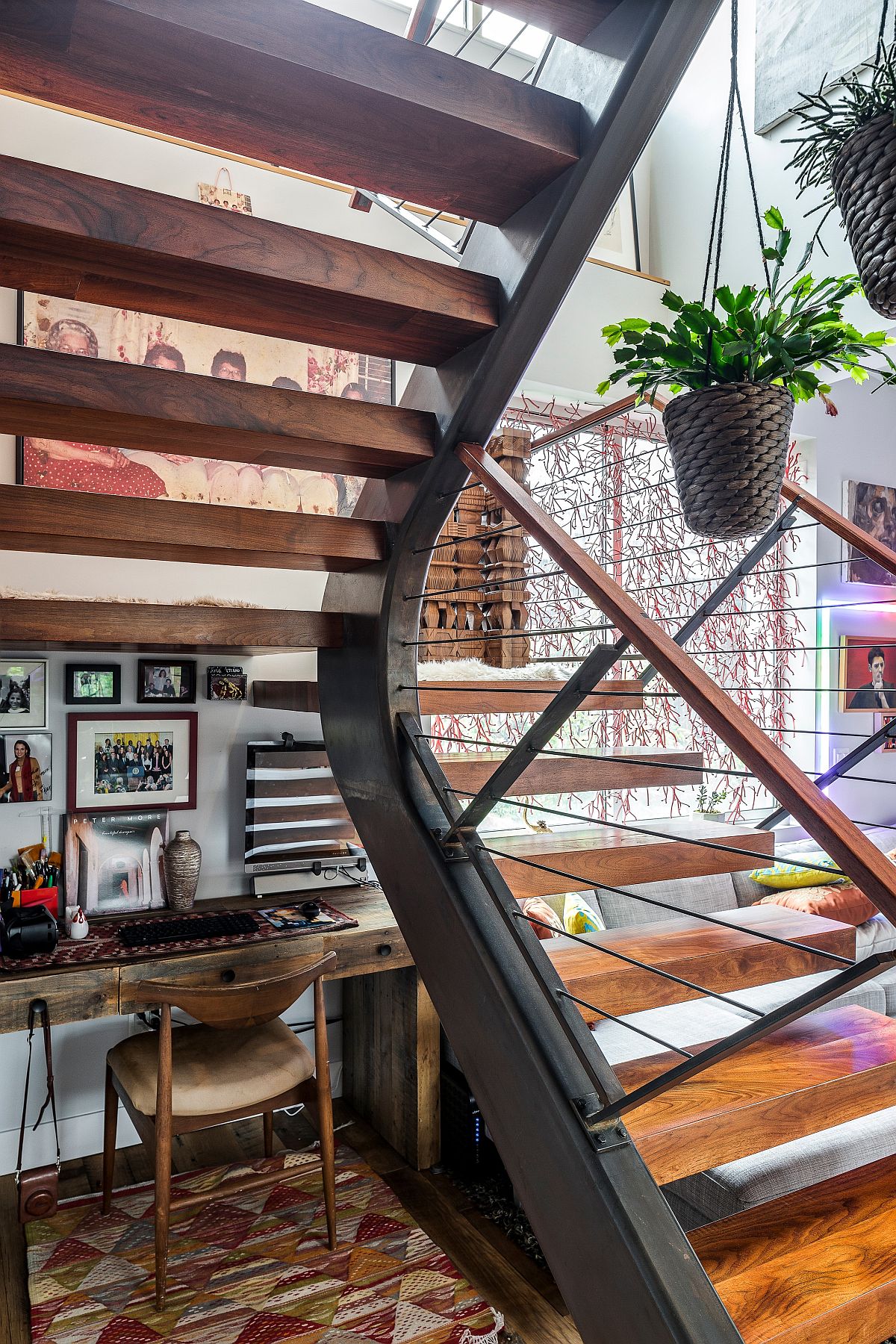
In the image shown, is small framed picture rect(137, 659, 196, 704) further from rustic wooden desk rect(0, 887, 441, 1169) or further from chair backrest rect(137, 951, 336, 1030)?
chair backrest rect(137, 951, 336, 1030)

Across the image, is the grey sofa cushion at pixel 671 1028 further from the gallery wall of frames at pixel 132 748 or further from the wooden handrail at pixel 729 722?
the wooden handrail at pixel 729 722

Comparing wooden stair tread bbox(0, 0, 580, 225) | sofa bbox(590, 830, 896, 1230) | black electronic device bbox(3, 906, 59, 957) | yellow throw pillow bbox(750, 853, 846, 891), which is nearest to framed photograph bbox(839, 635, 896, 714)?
yellow throw pillow bbox(750, 853, 846, 891)

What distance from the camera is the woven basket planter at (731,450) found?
146 cm

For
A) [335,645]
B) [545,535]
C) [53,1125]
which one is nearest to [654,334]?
[545,535]

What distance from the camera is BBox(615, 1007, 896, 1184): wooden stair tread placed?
56.1 inches

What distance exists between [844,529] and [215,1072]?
2.17m

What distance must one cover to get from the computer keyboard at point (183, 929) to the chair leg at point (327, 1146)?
528 millimetres

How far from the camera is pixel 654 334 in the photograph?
1552 mm

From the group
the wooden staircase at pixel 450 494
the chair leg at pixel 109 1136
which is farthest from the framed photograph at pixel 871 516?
the chair leg at pixel 109 1136

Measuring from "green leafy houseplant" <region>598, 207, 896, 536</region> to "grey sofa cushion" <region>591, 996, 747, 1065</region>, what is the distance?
1.82 meters

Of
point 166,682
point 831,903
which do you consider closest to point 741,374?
point 166,682

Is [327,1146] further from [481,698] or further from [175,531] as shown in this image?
[175,531]

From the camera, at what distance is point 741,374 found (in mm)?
1479

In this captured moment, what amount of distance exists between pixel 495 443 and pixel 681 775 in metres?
1.39
